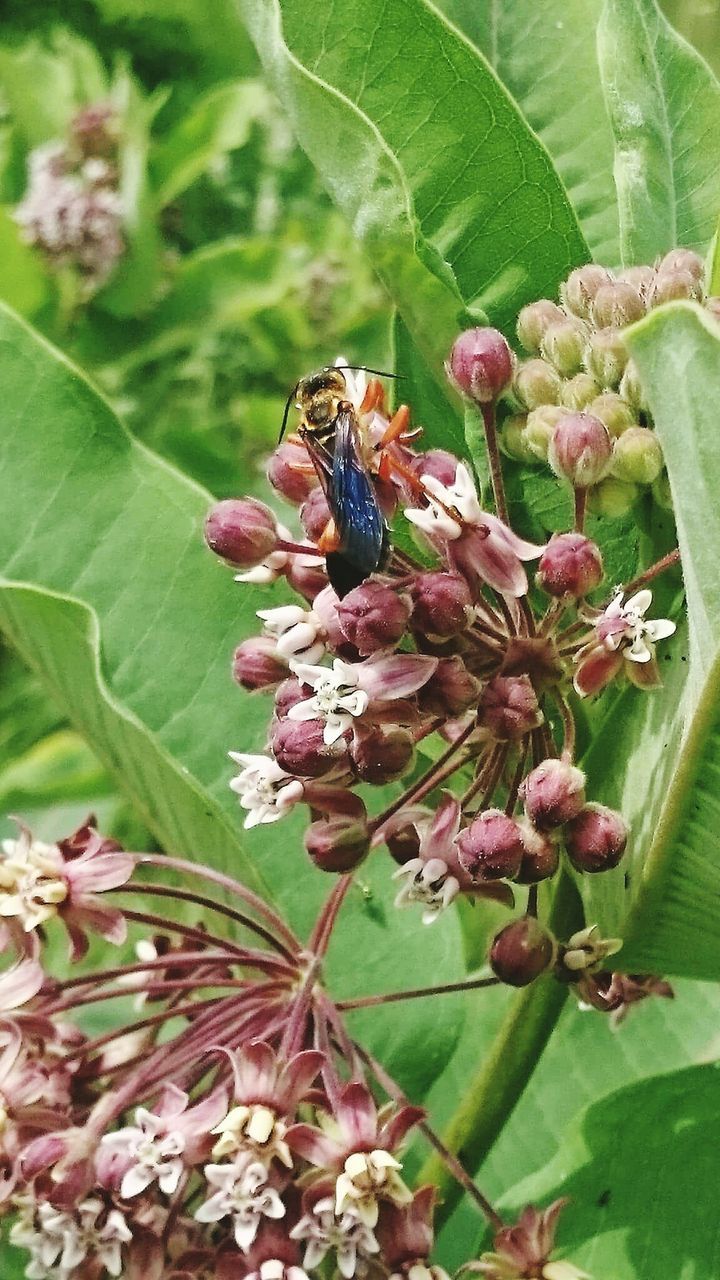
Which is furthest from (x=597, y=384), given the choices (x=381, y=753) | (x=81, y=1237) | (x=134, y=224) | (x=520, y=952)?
(x=134, y=224)

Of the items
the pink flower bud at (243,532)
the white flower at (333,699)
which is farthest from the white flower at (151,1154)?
the pink flower bud at (243,532)

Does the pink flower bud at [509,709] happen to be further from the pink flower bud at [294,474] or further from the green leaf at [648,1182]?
the green leaf at [648,1182]

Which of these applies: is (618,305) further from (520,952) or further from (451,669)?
(520,952)

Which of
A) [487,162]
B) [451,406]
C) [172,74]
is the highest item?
[487,162]

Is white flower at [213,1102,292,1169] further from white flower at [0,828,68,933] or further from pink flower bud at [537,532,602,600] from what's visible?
pink flower bud at [537,532,602,600]

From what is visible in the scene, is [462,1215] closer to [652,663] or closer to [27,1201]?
[27,1201]

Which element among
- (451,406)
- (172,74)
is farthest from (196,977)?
(172,74)
